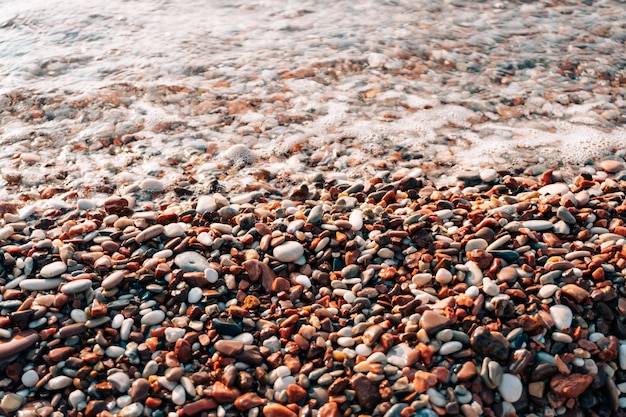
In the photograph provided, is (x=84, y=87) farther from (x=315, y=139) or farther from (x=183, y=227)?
(x=183, y=227)

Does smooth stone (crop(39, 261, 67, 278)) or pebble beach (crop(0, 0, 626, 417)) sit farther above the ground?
smooth stone (crop(39, 261, 67, 278))

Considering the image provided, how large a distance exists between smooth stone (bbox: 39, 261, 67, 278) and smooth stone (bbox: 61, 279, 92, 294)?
137 mm

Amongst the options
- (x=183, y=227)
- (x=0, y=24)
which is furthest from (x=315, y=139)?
(x=0, y=24)

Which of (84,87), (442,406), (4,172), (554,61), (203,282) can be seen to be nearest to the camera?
(442,406)

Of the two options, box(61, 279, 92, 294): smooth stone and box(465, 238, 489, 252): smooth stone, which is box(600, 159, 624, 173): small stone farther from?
box(61, 279, 92, 294): smooth stone

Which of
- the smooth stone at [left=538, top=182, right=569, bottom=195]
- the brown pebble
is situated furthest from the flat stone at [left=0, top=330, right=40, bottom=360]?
the smooth stone at [left=538, top=182, right=569, bottom=195]

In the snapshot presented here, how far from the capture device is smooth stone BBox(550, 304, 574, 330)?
2.63m

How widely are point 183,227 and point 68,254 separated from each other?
62cm

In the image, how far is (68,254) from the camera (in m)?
3.09

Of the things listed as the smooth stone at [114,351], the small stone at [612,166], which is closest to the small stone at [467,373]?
the smooth stone at [114,351]

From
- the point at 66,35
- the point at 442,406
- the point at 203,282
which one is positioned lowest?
the point at 442,406

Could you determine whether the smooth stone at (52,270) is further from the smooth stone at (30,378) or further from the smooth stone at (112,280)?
the smooth stone at (30,378)

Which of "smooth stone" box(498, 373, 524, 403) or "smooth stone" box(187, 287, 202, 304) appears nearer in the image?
"smooth stone" box(498, 373, 524, 403)

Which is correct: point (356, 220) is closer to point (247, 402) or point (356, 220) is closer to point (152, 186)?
point (247, 402)
